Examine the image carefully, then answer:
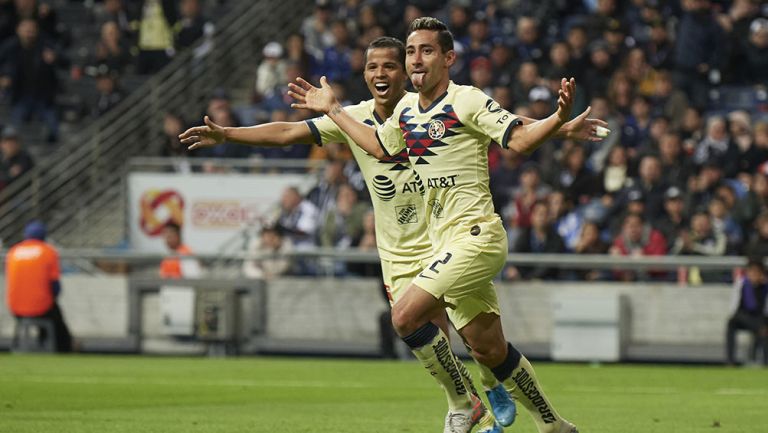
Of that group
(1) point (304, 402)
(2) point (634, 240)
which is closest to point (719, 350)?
(2) point (634, 240)

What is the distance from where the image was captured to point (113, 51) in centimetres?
2678

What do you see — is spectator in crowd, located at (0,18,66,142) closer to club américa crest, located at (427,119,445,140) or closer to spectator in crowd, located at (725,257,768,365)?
spectator in crowd, located at (725,257,768,365)

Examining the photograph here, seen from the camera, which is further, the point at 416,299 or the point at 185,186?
the point at 185,186

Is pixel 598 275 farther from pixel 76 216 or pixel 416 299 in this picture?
pixel 416 299

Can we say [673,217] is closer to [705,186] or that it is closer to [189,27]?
[705,186]

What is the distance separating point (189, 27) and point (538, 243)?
9368 millimetres

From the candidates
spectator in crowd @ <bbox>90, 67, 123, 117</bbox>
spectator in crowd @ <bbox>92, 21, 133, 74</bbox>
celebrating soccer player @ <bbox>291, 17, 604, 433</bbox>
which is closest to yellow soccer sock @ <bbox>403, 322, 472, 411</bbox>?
celebrating soccer player @ <bbox>291, 17, 604, 433</bbox>

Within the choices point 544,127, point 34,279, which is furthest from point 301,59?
point 544,127

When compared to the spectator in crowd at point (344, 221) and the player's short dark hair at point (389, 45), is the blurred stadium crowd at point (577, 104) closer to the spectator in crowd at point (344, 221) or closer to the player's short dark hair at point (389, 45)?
the spectator in crowd at point (344, 221)

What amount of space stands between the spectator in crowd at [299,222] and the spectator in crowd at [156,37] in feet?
21.2

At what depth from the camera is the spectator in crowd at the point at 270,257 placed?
2103 cm

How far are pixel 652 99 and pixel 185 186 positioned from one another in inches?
271

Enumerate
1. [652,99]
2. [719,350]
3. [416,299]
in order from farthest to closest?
[652,99]
[719,350]
[416,299]

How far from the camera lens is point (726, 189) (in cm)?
1939
